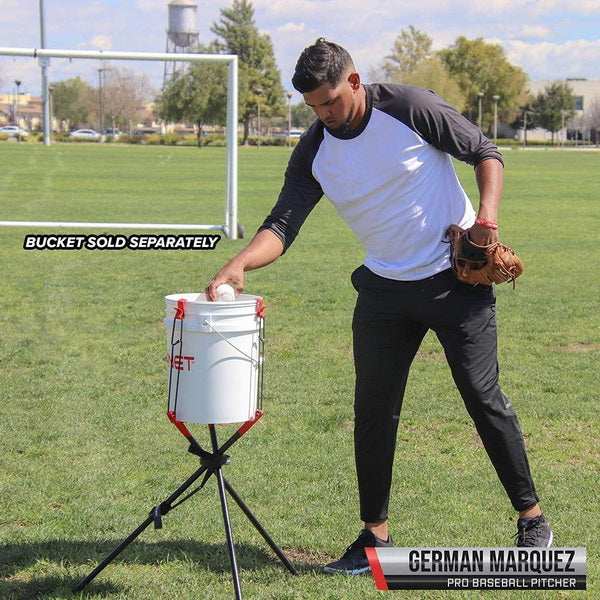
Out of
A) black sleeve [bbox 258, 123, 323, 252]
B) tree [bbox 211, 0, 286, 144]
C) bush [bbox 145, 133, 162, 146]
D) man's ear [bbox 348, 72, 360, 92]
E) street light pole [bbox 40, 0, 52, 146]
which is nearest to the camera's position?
man's ear [bbox 348, 72, 360, 92]

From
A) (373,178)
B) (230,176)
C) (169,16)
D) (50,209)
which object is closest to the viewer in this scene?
(373,178)

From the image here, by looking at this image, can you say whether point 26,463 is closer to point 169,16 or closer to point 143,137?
point 143,137

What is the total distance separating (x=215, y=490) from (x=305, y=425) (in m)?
1.22

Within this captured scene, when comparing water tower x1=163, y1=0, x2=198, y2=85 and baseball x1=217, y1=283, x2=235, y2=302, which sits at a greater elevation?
water tower x1=163, y1=0, x2=198, y2=85

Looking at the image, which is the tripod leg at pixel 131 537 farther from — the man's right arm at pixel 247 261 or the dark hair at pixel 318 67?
the dark hair at pixel 318 67

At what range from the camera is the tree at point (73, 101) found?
1612cm

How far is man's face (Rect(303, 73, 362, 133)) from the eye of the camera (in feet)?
11.1

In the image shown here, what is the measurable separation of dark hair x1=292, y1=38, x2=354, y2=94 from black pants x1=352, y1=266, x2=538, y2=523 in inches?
32.5

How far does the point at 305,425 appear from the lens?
5.86m

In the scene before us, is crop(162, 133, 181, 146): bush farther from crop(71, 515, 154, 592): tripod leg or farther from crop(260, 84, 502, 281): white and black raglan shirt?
crop(71, 515, 154, 592): tripod leg

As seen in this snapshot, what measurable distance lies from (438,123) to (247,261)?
0.91 metres

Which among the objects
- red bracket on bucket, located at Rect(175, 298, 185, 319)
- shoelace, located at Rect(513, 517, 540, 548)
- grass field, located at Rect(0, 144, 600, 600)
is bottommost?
grass field, located at Rect(0, 144, 600, 600)

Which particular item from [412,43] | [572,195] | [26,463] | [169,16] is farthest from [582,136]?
[26,463]

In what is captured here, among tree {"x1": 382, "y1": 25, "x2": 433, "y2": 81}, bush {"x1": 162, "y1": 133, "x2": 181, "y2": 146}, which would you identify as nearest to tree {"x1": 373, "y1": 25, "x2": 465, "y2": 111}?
tree {"x1": 382, "y1": 25, "x2": 433, "y2": 81}
